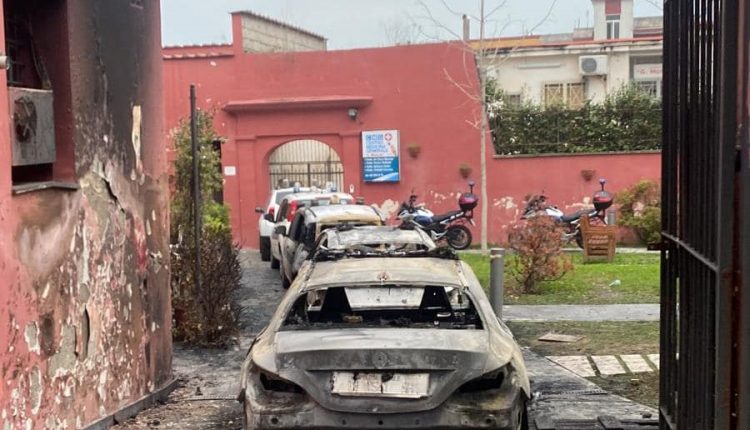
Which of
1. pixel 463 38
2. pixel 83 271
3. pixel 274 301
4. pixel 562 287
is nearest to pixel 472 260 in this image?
pixel 562 287

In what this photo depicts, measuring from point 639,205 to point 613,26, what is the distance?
1808cm

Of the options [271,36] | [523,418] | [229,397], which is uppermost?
[271,36]

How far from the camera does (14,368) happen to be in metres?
4.79

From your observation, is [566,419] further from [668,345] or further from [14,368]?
[14,368]

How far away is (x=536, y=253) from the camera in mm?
12641

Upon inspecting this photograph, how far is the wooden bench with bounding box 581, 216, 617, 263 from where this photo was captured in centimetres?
1581

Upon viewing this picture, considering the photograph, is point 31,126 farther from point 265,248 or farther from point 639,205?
point 639,205

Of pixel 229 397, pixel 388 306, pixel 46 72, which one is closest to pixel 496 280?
pixel 388 306

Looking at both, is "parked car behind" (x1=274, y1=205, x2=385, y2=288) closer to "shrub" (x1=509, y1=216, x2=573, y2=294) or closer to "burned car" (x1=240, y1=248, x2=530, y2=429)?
"shrub" (x1=509, y1=216, x2=573, y2=294)

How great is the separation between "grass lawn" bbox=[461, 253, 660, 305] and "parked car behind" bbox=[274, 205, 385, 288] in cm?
239

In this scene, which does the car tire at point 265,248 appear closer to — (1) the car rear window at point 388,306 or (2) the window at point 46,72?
(1) the car rear window at point 388,306

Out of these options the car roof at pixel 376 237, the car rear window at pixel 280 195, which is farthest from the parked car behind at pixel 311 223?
the car rear window at pixel 280 195

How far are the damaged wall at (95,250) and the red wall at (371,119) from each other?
13628mm

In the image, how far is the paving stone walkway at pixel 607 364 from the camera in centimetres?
802
